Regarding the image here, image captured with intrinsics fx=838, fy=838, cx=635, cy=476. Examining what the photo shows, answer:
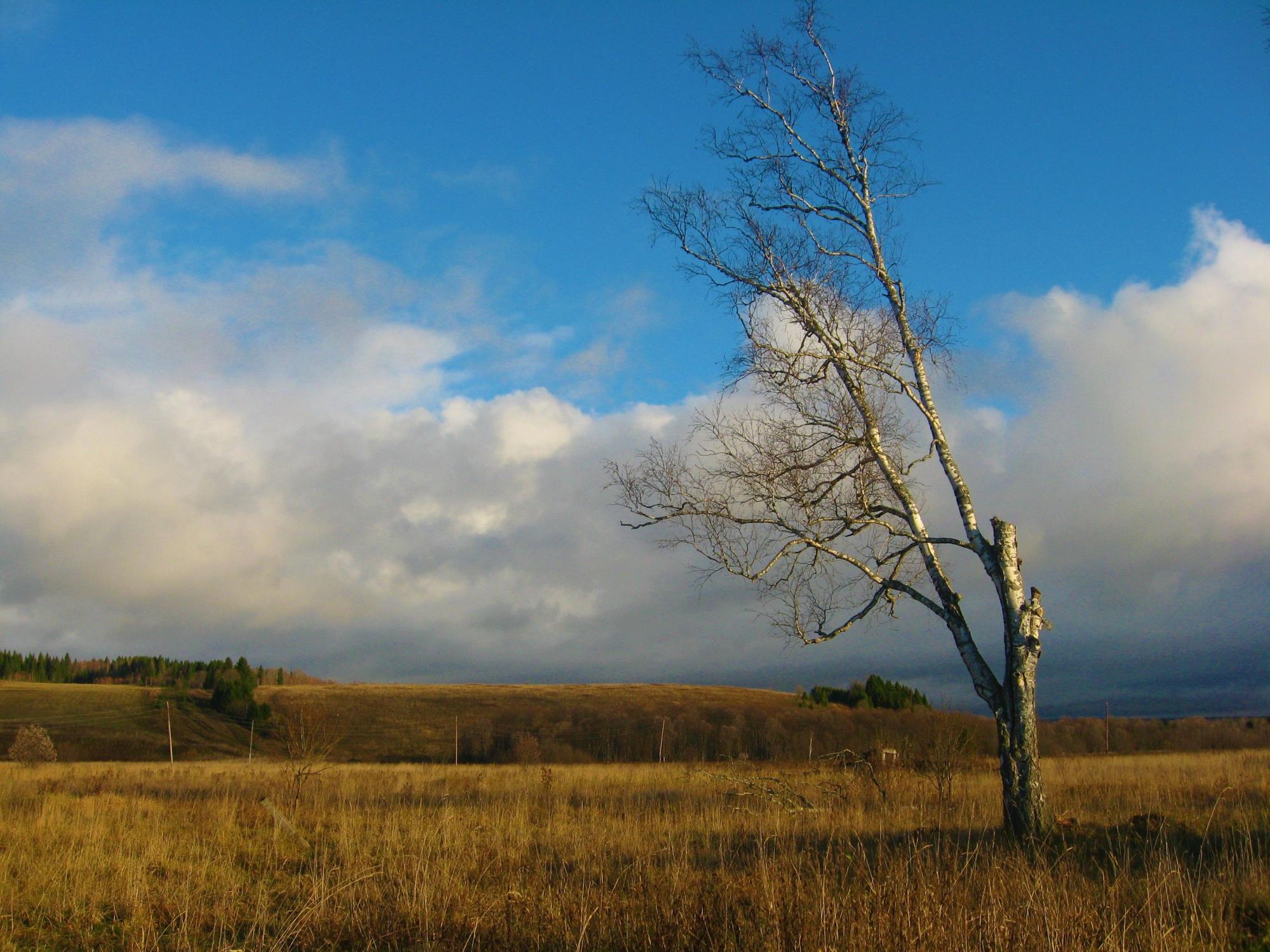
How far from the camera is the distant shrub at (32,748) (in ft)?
112

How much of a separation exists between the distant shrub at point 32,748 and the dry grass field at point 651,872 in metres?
21.8

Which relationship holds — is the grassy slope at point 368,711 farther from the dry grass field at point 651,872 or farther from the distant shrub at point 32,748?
the dry grass field at point 651,872

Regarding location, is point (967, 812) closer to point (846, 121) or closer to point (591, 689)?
point (846, 121)

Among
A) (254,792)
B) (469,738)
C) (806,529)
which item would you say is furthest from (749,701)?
(806,529)

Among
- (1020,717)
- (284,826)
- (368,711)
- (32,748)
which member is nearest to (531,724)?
(368,711)

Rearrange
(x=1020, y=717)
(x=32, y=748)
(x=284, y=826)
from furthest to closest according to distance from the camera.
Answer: (x=32, y=748) < (x=284, y=826) < (x=1020, y=717)

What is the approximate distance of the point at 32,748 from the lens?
34781 mm

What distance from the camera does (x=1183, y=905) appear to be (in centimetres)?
607

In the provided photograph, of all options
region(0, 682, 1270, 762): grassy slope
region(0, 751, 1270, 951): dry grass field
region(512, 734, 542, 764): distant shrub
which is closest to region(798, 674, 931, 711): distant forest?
region(0, 682, 1270, 762): grassy slope

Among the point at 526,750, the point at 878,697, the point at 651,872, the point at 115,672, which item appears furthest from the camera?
the point at 115,672

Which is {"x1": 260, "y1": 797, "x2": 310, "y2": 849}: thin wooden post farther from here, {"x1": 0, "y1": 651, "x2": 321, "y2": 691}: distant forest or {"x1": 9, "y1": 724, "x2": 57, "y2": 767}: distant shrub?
{"x1": 0, "y1": 651, "x2": 321, "y2": 691}: distant forest

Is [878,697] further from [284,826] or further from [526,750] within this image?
[284,826]

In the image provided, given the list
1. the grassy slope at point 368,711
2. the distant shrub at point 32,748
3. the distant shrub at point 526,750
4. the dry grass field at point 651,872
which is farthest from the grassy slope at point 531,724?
the distant shrub at point 32,748

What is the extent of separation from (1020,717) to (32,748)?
39.8 m
